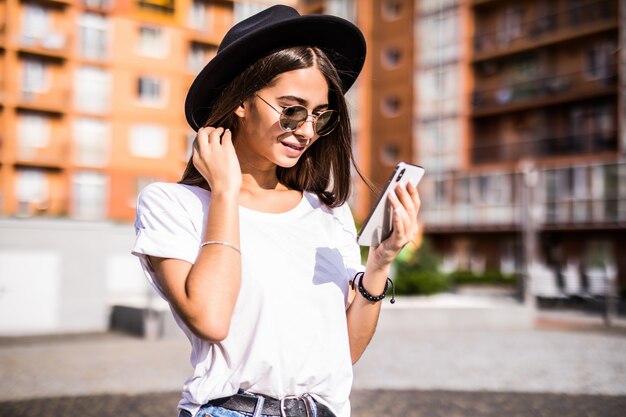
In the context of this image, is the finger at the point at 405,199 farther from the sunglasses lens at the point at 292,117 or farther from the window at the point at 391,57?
the window at the point at 391,57

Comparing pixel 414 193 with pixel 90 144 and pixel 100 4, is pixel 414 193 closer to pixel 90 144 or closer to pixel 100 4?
pixel 90 144

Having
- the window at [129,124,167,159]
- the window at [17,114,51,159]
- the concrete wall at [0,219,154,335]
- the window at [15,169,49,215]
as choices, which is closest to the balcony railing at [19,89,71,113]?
the window at [17,114,51,159]

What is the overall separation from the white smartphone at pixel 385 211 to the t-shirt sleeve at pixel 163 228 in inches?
14.8

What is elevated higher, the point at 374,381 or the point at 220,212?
the point at 220,212

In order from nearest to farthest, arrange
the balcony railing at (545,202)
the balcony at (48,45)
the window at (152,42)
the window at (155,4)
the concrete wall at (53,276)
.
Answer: the concrete wall at (53,276) < the window at (155,4) < the balcony railing at (545,202) < the balcony at (48,45) < the window at (152,42)

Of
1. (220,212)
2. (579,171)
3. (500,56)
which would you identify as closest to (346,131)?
(220,212)

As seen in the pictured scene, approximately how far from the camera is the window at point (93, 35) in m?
35.0

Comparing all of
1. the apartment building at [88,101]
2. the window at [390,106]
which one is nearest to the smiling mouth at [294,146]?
the apartment building at [88,101]

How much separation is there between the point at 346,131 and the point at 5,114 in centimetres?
3462

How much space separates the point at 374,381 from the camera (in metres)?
8.24

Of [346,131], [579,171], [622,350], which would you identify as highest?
[579,171]

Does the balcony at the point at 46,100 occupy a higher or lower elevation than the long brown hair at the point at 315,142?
higher

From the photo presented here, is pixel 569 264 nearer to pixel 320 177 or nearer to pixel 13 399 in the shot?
pixel 13 399

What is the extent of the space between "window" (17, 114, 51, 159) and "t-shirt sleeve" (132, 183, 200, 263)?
3444cm
